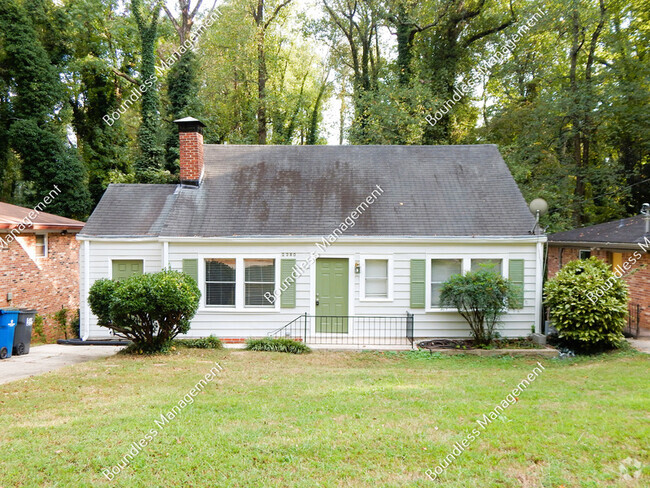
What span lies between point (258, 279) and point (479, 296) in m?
5.95

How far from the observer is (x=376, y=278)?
11.2 m

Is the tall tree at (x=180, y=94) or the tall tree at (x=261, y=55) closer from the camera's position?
the tall tree at (x=180, y=94)

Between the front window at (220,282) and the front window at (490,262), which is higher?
the front window at (490,262)

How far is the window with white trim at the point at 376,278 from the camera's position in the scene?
1123 cm

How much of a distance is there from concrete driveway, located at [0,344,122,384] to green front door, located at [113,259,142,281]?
2.08 metres

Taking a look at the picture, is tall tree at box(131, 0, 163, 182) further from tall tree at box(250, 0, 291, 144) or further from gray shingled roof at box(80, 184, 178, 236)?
gray shingled roof at box(80, 184, 178, 236)

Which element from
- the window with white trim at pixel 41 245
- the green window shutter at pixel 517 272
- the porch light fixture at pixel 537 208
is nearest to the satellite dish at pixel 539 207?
the porch light fixture at pixel 537 208

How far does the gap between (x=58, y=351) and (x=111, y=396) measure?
5166 millimetres

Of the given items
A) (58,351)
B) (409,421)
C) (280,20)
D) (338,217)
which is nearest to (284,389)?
(409,421)

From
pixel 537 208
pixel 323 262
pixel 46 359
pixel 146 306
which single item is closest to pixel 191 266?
pixel 146 306

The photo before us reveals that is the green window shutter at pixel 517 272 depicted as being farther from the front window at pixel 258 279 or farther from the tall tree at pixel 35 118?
the tall tree at pixel 35 118

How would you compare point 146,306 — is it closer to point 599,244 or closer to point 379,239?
point 379,239

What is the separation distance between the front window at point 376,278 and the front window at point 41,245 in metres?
11.6

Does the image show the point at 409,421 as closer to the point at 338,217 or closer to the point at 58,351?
the point at 338,217
